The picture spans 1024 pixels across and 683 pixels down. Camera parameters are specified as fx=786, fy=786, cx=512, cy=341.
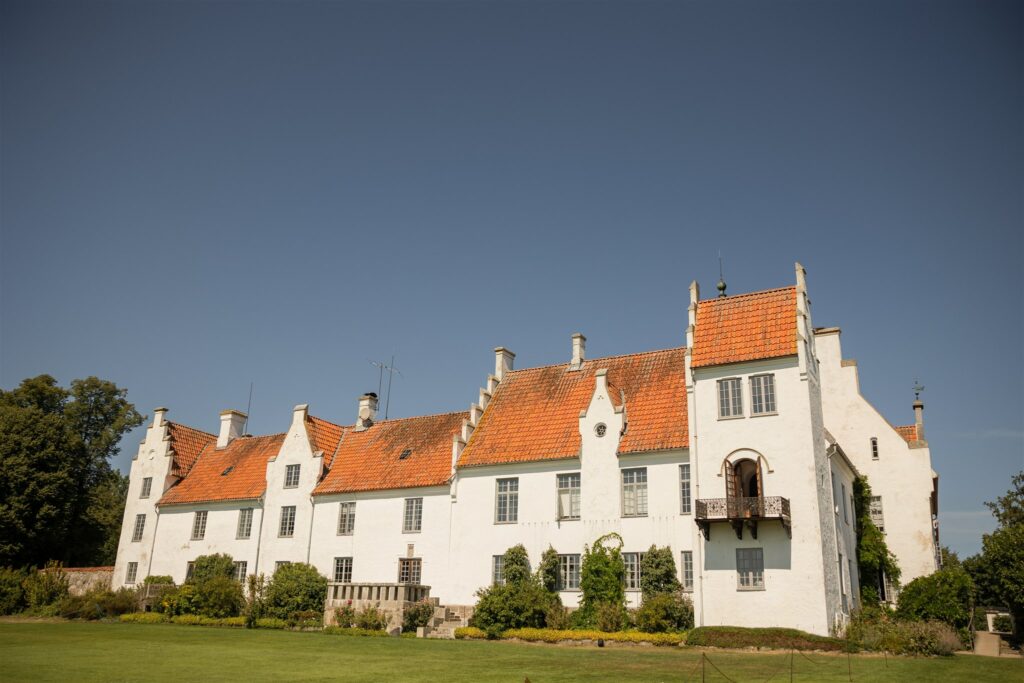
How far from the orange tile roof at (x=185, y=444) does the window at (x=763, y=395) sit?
3740 centimetres

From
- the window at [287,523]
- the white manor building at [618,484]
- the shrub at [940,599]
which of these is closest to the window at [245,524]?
the white manor building at [618,484]

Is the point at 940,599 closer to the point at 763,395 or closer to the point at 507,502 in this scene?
the point at 763,395

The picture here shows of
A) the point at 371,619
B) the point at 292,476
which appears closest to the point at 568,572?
the point at 371,619

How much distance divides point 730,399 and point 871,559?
1152 centimetres

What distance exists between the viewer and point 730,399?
31.5m

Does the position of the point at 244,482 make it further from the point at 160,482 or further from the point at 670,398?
the point at 670,398

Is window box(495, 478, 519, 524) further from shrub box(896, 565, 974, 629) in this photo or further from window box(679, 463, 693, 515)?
shrub box(896, 565, 974, 629)

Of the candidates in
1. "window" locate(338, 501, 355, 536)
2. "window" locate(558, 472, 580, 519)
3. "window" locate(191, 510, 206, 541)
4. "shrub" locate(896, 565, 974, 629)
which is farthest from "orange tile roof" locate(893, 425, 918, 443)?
"window" locate(191, 510, 206, 541)

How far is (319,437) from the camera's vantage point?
150ft

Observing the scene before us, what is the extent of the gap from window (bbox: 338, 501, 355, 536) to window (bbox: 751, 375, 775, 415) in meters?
21.8

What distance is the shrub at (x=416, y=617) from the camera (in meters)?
34.2

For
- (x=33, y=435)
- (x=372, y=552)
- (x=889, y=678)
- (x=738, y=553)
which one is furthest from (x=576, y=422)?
(x=33, y=435)

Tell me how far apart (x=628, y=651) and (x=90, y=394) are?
168 feet

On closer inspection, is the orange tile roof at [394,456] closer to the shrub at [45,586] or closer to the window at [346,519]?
the window at [346,519]
